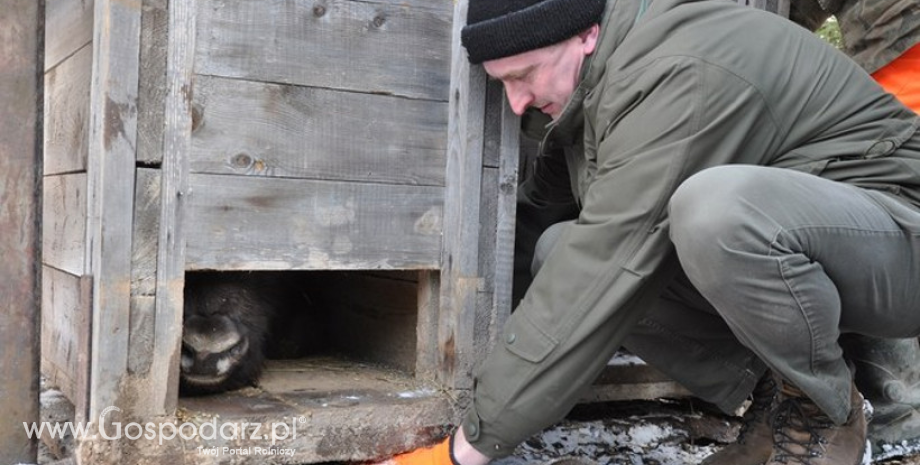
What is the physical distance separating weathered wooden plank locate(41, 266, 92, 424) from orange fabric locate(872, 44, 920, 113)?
2.50m

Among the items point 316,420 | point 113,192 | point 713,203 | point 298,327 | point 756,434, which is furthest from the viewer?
point 298,327

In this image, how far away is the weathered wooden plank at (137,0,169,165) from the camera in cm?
216

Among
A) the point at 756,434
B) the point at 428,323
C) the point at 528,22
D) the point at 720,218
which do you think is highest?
the point at 528,22

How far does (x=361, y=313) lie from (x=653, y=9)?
5.36ft

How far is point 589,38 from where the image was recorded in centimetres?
225

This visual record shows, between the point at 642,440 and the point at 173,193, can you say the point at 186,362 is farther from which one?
the point at 642,440

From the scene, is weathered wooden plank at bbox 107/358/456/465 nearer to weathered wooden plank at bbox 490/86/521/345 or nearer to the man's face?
weathered wooden plank at bbox 490/86/521/345

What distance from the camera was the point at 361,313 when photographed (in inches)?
131

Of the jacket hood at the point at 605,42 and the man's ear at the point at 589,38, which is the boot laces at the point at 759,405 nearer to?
the jacket hood at the point at 605,42

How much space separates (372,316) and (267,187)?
1.02 m

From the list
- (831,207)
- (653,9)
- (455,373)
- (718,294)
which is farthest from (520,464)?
(653,9)

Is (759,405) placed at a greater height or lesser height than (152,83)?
lesser

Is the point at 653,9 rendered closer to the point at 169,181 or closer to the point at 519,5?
the point at 519,5

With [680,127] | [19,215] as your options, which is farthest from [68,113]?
[680,127]
